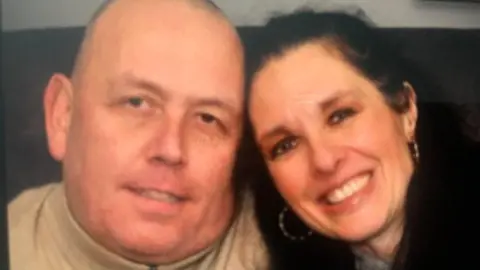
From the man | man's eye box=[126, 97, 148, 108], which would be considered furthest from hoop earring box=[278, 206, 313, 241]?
man's eye box=[126, 97, 148, 108]

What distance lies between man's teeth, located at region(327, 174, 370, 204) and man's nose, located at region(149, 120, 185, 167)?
22 centimetres

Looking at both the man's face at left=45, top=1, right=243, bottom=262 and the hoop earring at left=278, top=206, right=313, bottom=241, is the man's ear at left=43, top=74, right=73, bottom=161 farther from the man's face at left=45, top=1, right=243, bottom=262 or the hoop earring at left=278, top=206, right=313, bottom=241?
the hoop earring at left=278, top=206, right=313, bottom=241

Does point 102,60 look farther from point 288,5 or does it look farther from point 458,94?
point 458,94

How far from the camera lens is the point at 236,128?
3.27ft

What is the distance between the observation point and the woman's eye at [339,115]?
3.26ft

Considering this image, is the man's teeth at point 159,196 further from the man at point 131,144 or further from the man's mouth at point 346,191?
the man's mouth at point 346,191

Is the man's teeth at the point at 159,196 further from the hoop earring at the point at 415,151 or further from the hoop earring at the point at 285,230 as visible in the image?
the hoop earring at the point at 415,151

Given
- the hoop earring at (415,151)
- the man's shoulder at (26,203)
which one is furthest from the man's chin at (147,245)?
the hoop earring at (415,151)

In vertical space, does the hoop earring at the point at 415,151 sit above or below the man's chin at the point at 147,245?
below

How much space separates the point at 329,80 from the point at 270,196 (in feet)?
0.59

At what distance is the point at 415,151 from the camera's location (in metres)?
1.02

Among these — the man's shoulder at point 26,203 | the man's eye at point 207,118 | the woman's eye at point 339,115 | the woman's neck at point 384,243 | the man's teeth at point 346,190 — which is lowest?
the woman's neck at point 384,243

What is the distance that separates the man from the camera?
96 cm

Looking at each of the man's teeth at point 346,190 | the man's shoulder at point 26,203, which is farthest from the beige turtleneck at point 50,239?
the man's teeth at point 346,190
